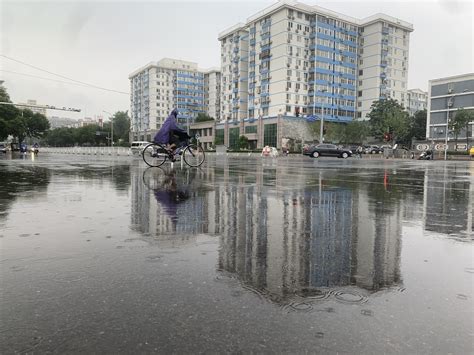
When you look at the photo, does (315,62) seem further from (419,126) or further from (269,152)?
(269,152)

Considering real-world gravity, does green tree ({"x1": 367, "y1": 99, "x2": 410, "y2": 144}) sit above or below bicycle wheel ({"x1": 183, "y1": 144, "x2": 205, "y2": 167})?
above

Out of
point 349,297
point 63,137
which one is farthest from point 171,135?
point 63,137

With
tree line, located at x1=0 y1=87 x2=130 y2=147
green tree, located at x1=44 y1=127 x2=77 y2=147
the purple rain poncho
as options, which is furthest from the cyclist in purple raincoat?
green tree, located at x1=44 y1=127 x2=77 y2=147

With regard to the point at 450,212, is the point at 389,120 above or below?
above

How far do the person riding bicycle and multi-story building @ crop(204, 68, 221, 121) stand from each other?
11823cm

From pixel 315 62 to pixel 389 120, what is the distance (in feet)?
71.9

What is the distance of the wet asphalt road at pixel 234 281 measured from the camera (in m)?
2.11

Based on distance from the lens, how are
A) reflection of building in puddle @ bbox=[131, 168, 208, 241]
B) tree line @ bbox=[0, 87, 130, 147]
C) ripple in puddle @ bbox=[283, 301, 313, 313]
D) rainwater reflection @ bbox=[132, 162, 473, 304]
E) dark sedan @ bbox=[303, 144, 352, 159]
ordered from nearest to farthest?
ripple in puddle @ bbox=[283, 301, 313, 313] < rainwater reflection @ bbox=[132, 162, 473, 304] < reflection of building in puddle @ bbox=[131, 168, 208, 241] < dark sedan @ bbox=[303, 144, 352, 159] < tree line @ bbox=[0, 87, 130, 147]

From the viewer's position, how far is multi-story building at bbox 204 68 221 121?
13275 centimetres

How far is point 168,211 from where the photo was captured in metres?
5.86

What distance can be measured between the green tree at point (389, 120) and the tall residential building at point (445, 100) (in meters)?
16.8

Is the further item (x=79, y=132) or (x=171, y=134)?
(x=79, y=132)

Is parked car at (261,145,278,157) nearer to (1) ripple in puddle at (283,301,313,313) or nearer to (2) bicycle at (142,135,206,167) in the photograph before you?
(2) bicycle at (142,135,206,167)

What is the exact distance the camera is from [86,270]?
315 centimetres
